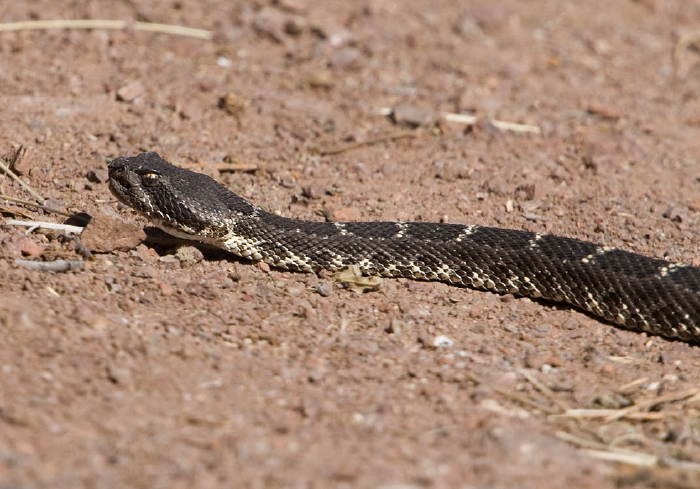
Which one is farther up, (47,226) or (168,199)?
(168,199)

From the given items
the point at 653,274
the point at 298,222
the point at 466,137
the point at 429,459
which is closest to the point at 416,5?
the point at 466,137

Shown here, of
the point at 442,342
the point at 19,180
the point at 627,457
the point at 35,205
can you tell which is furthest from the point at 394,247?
→ the point at 19,180

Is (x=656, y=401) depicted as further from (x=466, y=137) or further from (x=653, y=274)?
(x=466, y=137)

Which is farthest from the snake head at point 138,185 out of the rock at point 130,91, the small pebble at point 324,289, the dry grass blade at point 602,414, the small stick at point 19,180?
the dry grass blade at point 602,414

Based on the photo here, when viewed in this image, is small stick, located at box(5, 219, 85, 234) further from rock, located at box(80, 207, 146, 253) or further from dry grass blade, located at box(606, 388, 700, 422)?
dry grass blade, located at box(606, 388, 700, 422)

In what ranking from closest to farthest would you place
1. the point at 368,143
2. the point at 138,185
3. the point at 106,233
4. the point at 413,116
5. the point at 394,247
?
the point at 106,233 → the point at 138,185 → the point at 394,247 → the point at 368,143 → the point at 413,116

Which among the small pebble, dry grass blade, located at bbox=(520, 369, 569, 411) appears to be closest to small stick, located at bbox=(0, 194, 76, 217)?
the small pebble

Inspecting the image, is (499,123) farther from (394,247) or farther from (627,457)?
(627,457)
